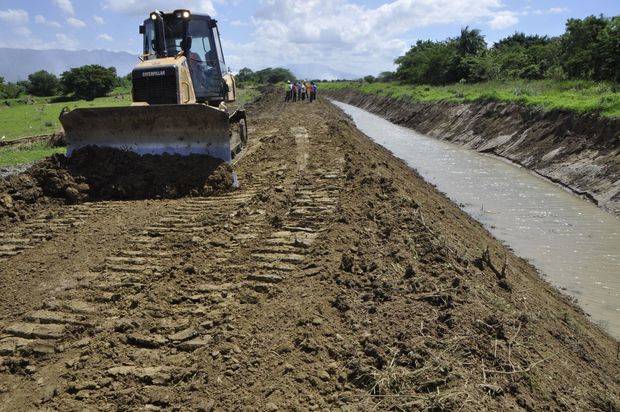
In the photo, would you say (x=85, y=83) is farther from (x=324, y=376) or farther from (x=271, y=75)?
(x=271, y=75)

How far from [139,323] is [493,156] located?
616 inches

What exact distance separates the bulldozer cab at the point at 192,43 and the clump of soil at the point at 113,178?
2.83 metres

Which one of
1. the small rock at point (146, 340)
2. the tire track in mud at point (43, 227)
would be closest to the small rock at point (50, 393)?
the small rock at point (146, 340)

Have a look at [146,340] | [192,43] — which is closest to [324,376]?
[146,340]

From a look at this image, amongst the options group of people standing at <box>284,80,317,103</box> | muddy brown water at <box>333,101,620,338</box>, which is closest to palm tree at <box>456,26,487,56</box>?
group of people standing at <box>284,80,317,103</box>

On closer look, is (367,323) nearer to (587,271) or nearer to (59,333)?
(59,333)

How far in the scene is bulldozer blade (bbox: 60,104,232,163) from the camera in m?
8.66

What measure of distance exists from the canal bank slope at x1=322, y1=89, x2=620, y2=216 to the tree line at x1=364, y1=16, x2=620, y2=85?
19.0 ft

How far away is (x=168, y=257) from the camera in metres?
5.56

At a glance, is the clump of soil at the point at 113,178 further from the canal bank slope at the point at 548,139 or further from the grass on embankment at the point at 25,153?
the canal bank slope at the point at 548,139

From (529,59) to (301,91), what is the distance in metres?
17.8

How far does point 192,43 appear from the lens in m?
10.6

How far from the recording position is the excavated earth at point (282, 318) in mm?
3322

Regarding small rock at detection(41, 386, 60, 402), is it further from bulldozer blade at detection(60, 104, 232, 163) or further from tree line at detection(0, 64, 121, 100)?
tree line at detection(0, 64, 121, 100)
